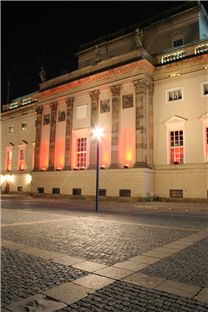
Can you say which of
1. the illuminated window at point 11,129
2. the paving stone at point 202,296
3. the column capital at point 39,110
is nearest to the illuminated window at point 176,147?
the column capital at point 39,110

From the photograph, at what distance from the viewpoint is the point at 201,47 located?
2758 centimetres

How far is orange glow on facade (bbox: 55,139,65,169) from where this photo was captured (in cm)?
3525

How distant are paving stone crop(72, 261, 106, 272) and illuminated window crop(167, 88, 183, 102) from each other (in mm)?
25280

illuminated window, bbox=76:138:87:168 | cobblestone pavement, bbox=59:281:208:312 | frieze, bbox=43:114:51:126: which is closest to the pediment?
illuminated window, bbox=76:138:87:168

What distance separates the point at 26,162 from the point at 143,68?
74.7 feet

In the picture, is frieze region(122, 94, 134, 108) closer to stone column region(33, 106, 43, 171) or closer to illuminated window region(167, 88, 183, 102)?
illuminated window region(167, 88, 183, 102)

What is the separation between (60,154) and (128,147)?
10.3 meters

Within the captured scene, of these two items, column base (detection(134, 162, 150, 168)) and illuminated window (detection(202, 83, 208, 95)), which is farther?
column base (detection(134, 162, 150, 168))

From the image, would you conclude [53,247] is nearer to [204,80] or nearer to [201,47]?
[204,80]

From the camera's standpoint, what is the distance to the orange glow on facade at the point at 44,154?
123 feet

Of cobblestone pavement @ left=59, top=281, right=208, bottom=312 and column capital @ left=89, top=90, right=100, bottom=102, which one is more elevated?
column capital @ left=89, top=90, right=100, bottom=102

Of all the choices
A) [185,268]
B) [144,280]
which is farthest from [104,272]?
[185,268]

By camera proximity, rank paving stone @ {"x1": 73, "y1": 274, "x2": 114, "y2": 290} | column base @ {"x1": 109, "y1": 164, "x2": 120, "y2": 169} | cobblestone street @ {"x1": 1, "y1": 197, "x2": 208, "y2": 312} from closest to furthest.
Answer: cobblestone street @ {"x1": 1, "y1": 197, "x2": 208, "y2": 312} → paving stone @ {"x1": 73, "y1": 274, "x2": 114, "y2": 290} → column base @ {"x1": 109, "y1": 164, "x2": 120, "y2": 169}

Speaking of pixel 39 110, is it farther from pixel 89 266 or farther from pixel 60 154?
pixel 89 266
